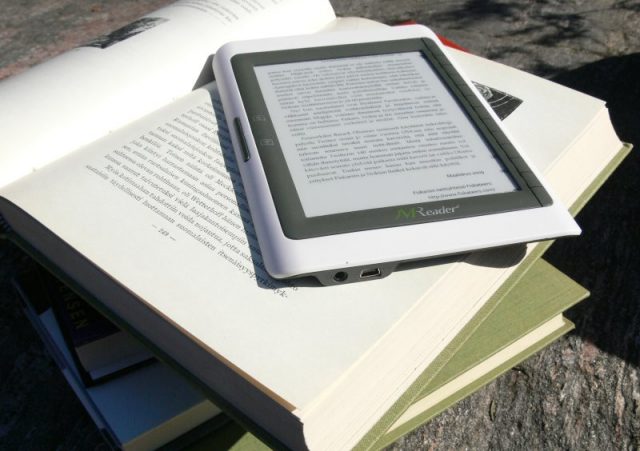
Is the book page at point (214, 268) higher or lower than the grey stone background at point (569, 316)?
higher

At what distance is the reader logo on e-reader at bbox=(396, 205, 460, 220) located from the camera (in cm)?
70

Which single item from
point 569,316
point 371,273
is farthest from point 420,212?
point 569,316

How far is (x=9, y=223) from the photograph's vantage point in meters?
0.83

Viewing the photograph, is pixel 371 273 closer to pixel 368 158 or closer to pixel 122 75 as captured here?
pixel 368 158

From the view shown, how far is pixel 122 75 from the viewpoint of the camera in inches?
35.3

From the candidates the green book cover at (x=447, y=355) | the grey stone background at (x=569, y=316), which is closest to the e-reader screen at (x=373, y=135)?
the green book cover at (x=447, y=355)

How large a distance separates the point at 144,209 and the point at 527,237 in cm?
43

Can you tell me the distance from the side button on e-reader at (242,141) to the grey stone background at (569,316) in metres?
0.40

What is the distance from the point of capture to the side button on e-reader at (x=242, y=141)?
775 millimetres

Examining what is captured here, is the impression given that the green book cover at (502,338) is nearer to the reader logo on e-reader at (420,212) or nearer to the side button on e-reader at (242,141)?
the reader logo on e-reader at (420,212)

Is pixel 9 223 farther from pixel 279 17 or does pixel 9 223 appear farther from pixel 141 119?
pixel 279 17

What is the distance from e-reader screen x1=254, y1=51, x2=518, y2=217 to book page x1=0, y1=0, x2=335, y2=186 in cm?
14

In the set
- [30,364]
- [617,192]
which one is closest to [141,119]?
[30,364]

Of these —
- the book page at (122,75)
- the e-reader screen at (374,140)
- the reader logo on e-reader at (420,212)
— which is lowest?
the reader logo on e-reader at (420,212)
